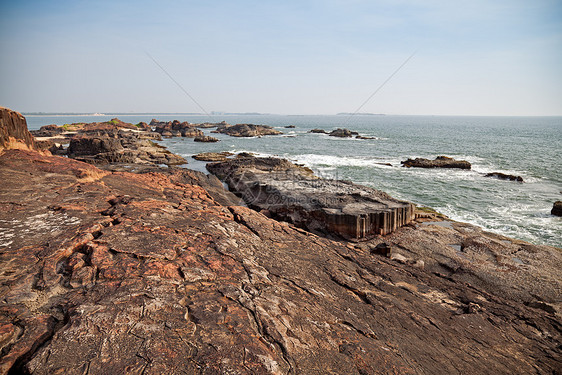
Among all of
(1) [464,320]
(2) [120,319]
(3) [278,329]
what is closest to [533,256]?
(1) [464,320]

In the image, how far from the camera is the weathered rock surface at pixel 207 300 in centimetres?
358

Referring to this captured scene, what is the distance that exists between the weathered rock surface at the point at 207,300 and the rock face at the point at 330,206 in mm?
4495

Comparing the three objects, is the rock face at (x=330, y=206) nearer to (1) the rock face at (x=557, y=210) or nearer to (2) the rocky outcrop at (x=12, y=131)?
(2) the rocky outcrop at (x=12, y=131)

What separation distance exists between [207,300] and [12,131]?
1144cm

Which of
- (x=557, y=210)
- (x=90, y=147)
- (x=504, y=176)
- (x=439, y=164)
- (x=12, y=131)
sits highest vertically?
(x=12, y=131)

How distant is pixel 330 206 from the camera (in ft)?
51.1

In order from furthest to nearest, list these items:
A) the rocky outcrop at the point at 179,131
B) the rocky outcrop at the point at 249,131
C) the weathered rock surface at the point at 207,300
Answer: the rocky outcrop at the point at 249,131, the rocky outcrop at the point at 179,131, the weathered rock surface at the point at 207,300

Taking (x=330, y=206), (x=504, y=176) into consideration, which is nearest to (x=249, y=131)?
(x=504, y=176)

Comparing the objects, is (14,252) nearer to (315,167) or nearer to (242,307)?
(242,307)

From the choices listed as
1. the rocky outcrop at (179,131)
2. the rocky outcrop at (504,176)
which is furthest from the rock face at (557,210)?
the rocky outcrop at (179,131)

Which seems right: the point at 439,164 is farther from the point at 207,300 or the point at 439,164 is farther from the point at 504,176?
the point at 207,300

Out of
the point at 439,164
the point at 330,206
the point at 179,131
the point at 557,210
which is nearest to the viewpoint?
the point at 330,206

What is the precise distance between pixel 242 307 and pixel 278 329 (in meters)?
0.73

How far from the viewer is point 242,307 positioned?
477 cm
